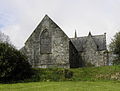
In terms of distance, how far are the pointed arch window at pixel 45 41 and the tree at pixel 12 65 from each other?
1116cm

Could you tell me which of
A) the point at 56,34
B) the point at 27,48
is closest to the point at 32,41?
the point at 27,48

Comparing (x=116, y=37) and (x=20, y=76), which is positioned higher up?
(x=116, y=37)

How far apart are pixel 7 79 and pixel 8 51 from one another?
358cm

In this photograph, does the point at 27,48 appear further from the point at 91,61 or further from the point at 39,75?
the point at 91,61

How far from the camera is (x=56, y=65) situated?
41.1 metres

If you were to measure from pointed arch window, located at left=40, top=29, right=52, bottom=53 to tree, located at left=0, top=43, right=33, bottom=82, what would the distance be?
11.2 metres

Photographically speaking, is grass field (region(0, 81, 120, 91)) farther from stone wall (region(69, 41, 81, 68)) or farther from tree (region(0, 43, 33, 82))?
stone wall (region(69, 41, 81, 68))

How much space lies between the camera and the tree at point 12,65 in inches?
1086

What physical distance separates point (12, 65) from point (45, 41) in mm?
15119

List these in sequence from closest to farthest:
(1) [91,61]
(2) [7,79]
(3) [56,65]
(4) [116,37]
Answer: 1. (2) [7,79]
2. (3) [56,65]
3. (4) [116,37]
4. (1) [91,61]

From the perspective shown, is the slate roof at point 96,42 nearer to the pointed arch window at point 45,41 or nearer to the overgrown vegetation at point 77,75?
the pointed arch window at point 45,41

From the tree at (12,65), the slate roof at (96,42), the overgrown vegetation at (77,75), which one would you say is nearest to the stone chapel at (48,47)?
the overgrown vegetation at (77,75)

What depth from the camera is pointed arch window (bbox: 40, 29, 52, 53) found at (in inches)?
1671

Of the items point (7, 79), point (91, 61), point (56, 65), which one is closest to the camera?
point (7, 79)
